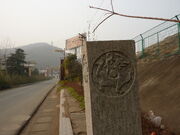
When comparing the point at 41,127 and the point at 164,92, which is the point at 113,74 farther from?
the point at 41,127

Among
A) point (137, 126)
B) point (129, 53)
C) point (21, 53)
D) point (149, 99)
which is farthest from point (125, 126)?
point (21, 53)

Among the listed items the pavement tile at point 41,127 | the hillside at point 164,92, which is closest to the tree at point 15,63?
the pavement tile at point 41,127

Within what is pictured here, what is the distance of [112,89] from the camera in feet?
11.7

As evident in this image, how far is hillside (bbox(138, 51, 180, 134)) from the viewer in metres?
4.59

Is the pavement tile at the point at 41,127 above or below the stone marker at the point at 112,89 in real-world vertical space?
below

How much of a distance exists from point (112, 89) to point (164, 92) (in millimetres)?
2698

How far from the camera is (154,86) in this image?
6.60 m

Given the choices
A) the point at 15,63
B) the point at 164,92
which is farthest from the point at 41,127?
the point at 15,63

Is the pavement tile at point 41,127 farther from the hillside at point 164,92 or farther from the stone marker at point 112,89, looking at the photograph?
the stone marker at point 112,89

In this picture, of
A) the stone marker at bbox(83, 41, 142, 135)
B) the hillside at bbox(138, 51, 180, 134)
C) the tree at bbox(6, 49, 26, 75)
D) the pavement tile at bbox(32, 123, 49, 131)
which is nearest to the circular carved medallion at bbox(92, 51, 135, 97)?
the stone marker at bbox(83, 41, 142, 135)

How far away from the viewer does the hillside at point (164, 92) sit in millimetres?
4593

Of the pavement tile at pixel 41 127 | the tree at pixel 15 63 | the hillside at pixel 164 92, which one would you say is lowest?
the pavement tile at pixel 41 127

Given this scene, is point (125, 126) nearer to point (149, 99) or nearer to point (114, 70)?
point (114, 70)

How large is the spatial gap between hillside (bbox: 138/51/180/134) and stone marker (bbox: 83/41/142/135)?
1.21 meters
